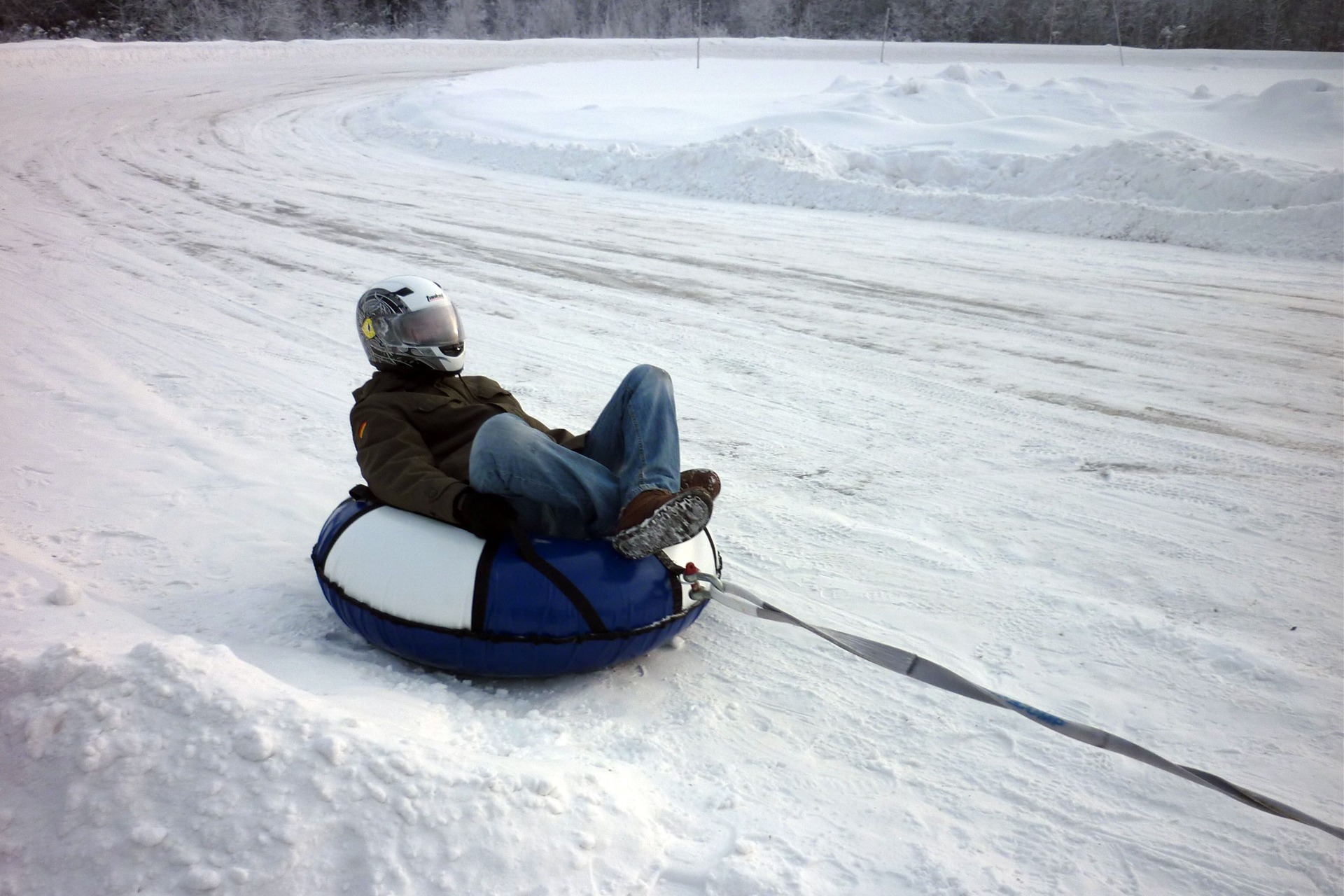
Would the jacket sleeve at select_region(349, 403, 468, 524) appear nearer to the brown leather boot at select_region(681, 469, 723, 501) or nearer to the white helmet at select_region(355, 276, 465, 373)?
the white helmet at select_region(355, 276, 465, 373)

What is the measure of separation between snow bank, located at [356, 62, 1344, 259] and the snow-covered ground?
0.09 meters

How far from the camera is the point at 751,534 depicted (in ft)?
13.8


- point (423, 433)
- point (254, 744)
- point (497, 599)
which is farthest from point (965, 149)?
point (254, 744)

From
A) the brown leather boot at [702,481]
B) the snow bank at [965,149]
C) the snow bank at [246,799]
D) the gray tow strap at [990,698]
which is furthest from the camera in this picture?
the snow bank at [965,149]

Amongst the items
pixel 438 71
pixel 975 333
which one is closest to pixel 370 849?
pixel 975 333

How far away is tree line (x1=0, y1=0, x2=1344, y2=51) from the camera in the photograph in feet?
104

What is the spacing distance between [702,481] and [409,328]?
1.24 meters

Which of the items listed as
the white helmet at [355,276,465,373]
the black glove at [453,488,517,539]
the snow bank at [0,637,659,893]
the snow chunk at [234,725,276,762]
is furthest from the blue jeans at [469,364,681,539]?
the snow chunk at [234,725,276,762]

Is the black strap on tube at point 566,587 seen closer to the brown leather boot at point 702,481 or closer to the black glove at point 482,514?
the black glove at point 482,514

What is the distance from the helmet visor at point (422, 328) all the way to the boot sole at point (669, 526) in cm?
113

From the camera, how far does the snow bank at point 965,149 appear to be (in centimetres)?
996

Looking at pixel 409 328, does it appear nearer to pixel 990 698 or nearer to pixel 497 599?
pixel 497 599

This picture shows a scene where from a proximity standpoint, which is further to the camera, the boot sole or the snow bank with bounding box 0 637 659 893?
the boot sole


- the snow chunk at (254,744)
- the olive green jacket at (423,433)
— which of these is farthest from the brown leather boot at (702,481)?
the snow chunk at (254,744)
